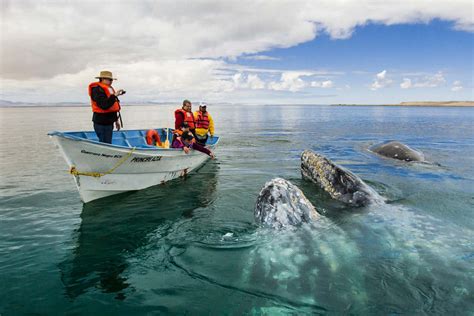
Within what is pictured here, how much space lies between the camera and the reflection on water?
574 centimetres

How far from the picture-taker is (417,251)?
6164 millimetres

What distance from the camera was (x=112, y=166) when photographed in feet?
34.5

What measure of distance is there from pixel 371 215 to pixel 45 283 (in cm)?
671

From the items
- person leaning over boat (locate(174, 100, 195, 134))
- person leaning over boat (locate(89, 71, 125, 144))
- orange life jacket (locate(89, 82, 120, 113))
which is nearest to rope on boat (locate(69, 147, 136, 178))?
person leaning over boat (locate(89, 71, 125, 144))

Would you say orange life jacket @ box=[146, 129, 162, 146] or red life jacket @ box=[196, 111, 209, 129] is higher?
red life jacket @ box=[196, 111, 209, 129]

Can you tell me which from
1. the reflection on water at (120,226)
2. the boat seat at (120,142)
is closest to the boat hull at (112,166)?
the reflection on water at (120,226)

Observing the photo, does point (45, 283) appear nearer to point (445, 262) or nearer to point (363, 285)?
point (363, 285)

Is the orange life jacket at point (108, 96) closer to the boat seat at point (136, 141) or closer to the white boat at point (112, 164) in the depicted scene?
the white boat at point (112, 164)

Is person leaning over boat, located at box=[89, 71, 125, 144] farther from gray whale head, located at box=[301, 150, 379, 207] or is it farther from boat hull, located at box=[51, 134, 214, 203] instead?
gray whale head, located at box=[301, 150, 379, 207]

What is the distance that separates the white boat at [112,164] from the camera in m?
9.45

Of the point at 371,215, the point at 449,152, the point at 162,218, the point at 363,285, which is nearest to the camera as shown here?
the point at 363,285

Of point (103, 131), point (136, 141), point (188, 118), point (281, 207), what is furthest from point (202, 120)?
point (281, 207)

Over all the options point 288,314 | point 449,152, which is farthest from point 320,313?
point 449,152

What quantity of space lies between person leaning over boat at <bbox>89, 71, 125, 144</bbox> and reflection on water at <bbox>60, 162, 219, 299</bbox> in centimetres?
240
